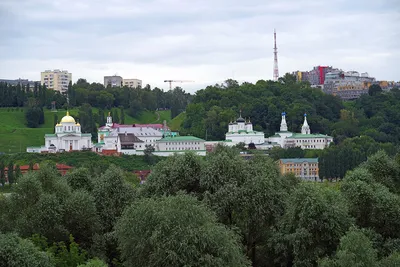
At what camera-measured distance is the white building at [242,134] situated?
9362 centimetres

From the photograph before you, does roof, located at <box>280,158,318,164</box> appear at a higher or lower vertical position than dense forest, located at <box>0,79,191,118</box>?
lower

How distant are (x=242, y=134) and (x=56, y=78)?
2827 inches

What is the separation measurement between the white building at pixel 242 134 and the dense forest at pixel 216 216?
61206 millimetres

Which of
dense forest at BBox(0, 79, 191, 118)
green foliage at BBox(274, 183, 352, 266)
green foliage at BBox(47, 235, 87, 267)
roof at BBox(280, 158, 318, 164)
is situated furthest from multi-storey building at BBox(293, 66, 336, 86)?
green foliage at BBox(47, 235, 87, 267)

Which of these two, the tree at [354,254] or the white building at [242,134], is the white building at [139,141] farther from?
the tree at [354,254]

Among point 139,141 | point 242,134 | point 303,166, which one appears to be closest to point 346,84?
point 242,134

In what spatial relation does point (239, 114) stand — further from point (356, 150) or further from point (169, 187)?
point (169, 187)

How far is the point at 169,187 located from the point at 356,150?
5536cm

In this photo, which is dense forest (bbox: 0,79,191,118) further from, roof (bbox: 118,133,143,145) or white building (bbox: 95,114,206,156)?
roof (bbox: 118,133,143,145)

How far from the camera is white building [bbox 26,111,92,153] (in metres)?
84.7

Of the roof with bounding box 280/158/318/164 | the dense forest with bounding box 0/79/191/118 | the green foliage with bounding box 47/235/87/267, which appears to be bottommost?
the roof with bounding box 280/158/318/164

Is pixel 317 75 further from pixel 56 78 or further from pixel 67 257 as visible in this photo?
pixel 67 257

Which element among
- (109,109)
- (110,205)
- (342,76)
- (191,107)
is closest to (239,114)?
(191,107)

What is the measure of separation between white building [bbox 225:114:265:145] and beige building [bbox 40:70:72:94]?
67875mm
